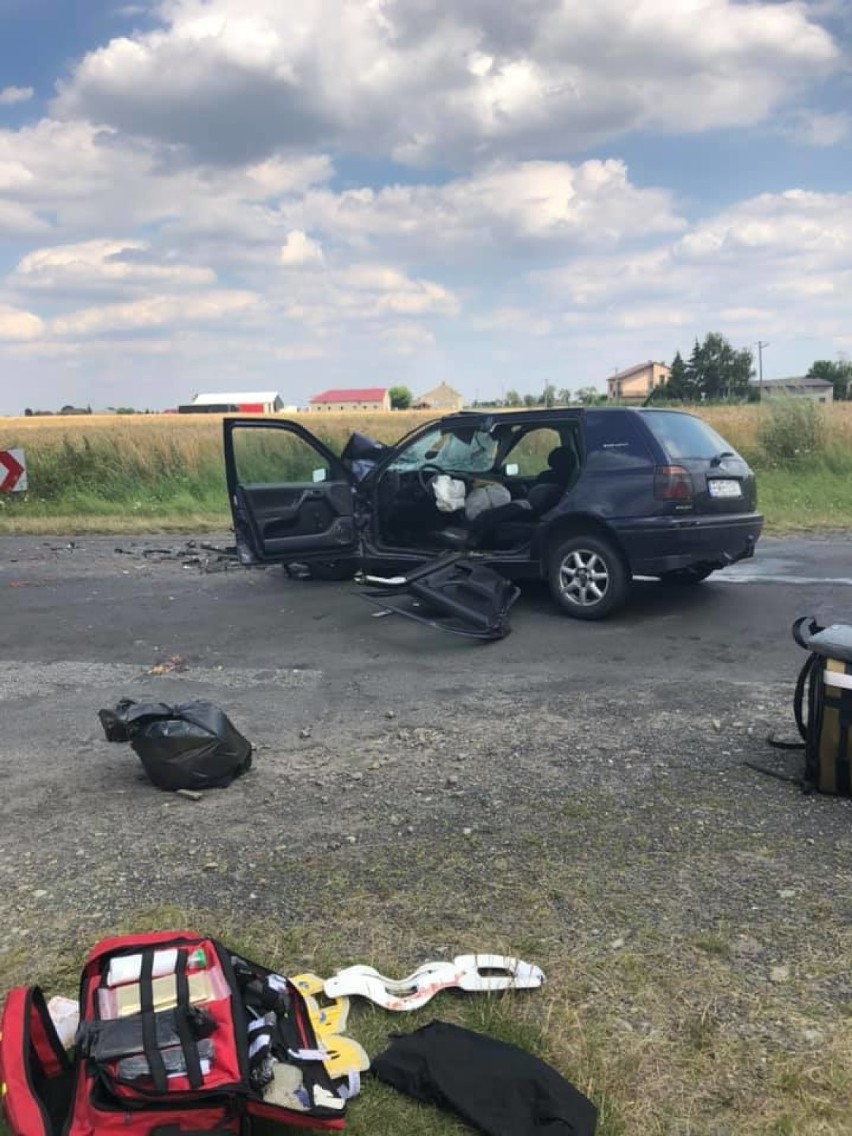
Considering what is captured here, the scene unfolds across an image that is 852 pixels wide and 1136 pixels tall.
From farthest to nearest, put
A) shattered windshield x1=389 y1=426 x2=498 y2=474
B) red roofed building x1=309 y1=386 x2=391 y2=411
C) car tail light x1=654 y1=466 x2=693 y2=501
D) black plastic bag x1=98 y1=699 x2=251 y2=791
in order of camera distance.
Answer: red roofed building x1=309 y1=386 x2=391 y2=411 → shattered windshield x1=389 y1=426 x2=498 y2=474 → car tail light x1=654 y1=466 x2=693 y2=501 → black plastic bag x1=98 y1=699 x2=251 y2=791

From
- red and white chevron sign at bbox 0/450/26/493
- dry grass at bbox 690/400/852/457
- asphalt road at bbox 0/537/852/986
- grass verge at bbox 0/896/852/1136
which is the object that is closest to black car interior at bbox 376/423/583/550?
asphalt road at bbox 0/537/852/986

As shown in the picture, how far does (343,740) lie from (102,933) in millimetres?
1831

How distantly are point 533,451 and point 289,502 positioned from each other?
2.14 meters

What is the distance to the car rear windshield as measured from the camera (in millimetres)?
6965

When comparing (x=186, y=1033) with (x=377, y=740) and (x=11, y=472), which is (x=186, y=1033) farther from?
(x=11, y=472)

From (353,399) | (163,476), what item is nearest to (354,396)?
→ (353,399)

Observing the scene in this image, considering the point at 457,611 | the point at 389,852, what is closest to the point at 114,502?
the point at 457,611

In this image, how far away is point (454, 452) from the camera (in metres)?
8.12

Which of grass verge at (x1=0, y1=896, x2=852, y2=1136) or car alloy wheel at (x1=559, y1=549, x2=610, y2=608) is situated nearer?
grass verge at (x1=0, y1=896, x2=852, y2=1136)

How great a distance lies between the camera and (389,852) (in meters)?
3.38

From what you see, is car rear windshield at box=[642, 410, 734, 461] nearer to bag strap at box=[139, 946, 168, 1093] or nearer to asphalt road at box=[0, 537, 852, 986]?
asphalt road at box=[0, 537, 852, 986]

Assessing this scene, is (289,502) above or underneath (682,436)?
underneath

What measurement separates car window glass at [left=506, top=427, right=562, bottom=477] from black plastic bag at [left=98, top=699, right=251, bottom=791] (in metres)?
4.47

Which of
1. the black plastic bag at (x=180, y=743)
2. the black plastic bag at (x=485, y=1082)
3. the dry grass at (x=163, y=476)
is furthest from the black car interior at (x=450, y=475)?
the dry grass at (x=163, y=476)
